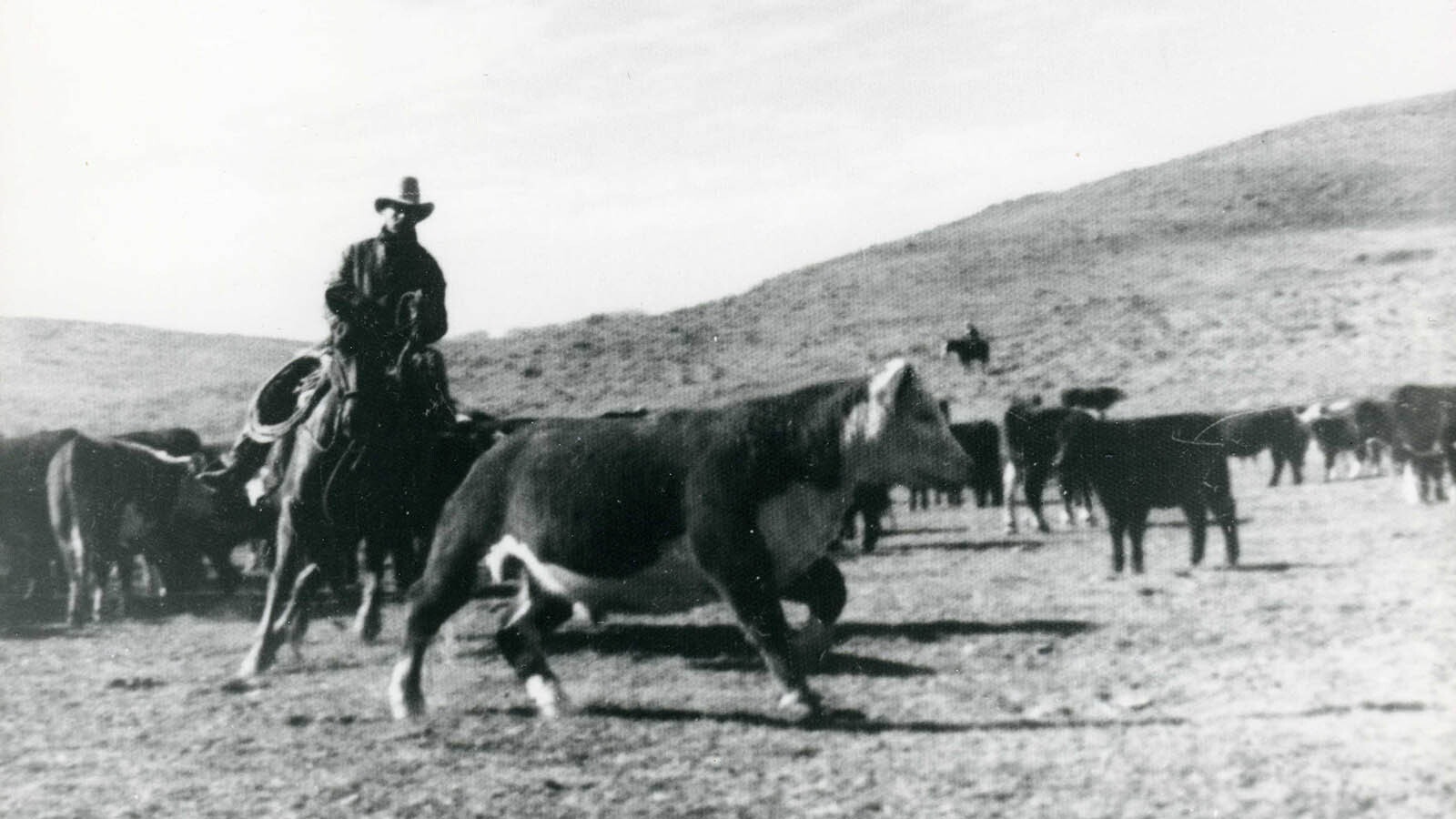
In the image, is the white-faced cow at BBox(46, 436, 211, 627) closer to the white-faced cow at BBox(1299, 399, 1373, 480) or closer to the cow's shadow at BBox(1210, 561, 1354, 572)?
the cow's shadow at BBox(1210, 561, 1354, 572)

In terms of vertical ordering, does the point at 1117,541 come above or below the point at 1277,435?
below

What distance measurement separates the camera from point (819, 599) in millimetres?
7445

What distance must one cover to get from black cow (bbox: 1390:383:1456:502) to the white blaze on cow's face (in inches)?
493

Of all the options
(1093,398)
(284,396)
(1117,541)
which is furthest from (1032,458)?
(284,396)

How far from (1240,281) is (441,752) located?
44.6 meters

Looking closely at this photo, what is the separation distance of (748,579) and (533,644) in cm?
147

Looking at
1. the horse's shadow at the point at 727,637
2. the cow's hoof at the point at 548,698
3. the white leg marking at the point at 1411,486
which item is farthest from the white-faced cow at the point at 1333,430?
the cow's hoof at the point at 548,698

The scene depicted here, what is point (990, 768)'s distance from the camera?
5.77 metres

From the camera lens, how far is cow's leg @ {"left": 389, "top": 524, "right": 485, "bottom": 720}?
7.14m

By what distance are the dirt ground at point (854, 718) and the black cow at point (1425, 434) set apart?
252 inches

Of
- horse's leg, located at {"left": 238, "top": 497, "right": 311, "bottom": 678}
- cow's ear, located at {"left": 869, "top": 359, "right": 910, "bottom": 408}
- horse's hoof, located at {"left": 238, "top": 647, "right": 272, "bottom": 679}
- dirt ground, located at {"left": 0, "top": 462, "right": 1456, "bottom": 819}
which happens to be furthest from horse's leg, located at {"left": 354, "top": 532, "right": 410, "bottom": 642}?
cow's ear, located at {"left": 869, "top": 359, "right": 910, "bottom": 408}

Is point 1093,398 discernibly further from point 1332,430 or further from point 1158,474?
point 1332,430

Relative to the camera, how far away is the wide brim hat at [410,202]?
361 inches

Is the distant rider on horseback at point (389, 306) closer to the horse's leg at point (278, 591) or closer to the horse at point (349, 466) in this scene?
the horse at point (349, 466)
